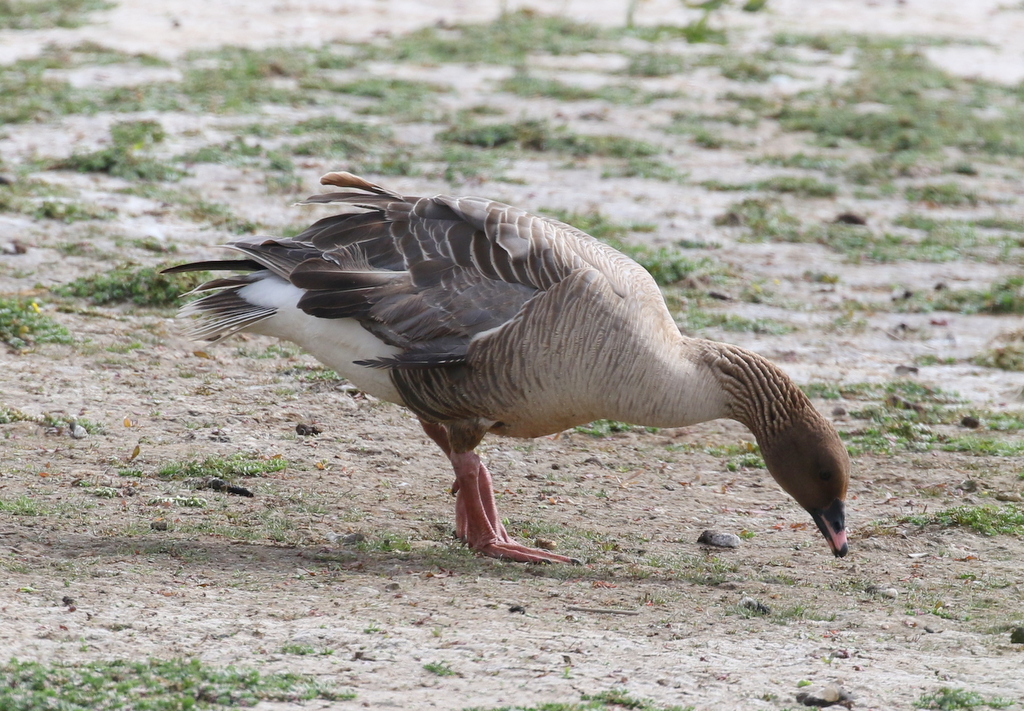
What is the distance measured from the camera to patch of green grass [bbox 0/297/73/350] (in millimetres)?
6859

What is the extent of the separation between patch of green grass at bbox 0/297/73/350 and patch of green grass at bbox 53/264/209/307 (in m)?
0.55

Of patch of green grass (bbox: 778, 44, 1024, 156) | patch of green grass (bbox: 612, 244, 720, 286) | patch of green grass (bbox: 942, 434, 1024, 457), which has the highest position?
patch of green grass (bbox: 778, 44, 1024, 156)

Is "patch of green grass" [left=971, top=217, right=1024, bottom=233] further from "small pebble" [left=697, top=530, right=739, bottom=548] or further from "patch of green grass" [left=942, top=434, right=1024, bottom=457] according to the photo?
"small pebble" [left=697, top=530, right=739, bottom=548]

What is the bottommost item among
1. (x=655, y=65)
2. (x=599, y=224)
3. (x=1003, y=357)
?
(x=1003, y=357)

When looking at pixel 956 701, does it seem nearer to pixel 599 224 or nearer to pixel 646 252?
pixel 646 252

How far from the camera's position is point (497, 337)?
5.07 meters

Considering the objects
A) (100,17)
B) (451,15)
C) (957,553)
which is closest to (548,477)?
(957,553)

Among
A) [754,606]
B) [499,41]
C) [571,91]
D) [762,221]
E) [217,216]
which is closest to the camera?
[754,606]

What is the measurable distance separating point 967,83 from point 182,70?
9788 mm

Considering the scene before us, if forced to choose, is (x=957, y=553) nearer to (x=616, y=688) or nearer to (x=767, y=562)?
(x=767, y=562)

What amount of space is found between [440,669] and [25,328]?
13.3ft

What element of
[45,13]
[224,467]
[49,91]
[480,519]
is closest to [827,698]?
[480,519]

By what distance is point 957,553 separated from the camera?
5508 millimetres

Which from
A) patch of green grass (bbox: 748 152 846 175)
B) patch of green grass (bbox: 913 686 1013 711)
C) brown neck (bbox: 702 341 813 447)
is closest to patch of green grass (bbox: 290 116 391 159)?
patch of green grass (bbox: 748 152 846 175)
